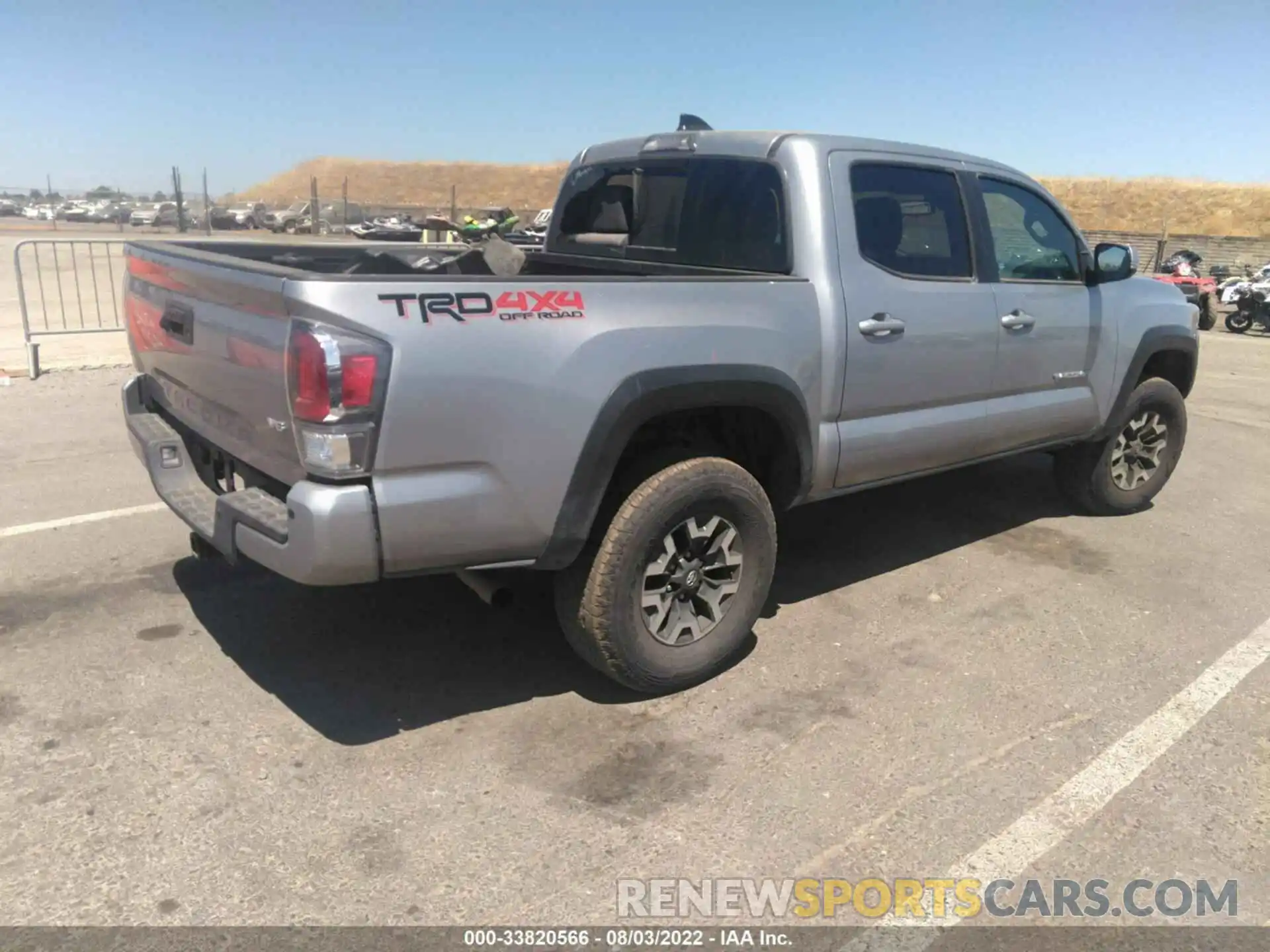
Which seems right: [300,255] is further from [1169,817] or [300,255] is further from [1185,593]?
[1185,593]

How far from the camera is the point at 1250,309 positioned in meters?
18.3

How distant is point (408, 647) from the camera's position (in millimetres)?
3848

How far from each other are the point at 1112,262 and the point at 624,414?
136 inches

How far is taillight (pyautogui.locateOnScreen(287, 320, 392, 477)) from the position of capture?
2586 millimetres

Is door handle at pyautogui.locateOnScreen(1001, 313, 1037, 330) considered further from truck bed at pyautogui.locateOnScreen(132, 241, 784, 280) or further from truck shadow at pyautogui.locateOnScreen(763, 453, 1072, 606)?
truck bed at pyautogui.locateOnScreen(132, 241, 784, 280)

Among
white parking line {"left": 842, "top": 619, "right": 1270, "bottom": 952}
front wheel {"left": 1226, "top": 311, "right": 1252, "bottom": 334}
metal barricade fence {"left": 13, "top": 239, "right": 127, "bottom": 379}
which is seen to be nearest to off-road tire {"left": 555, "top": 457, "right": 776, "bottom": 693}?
white parking line {"left": 842, "top": 619, "right": 1270, "bottom": 952}

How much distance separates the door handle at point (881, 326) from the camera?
3.85 meters

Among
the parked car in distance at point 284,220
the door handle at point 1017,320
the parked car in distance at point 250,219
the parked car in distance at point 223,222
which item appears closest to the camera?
the door handle at point 1017,320

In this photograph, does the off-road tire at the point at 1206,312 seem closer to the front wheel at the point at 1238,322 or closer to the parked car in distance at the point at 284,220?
the front wheel at the point at 1238,322

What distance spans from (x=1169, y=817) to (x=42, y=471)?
6035 millimetres

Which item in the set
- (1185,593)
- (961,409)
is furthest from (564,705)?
(1185,593)

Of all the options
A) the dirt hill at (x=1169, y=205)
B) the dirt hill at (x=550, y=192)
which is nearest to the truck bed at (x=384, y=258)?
the dirt hill at (x=550, y=192)

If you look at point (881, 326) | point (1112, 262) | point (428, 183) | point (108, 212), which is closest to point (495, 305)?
point (881, 326)

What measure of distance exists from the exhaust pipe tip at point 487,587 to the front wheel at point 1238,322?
1963 centimetres
